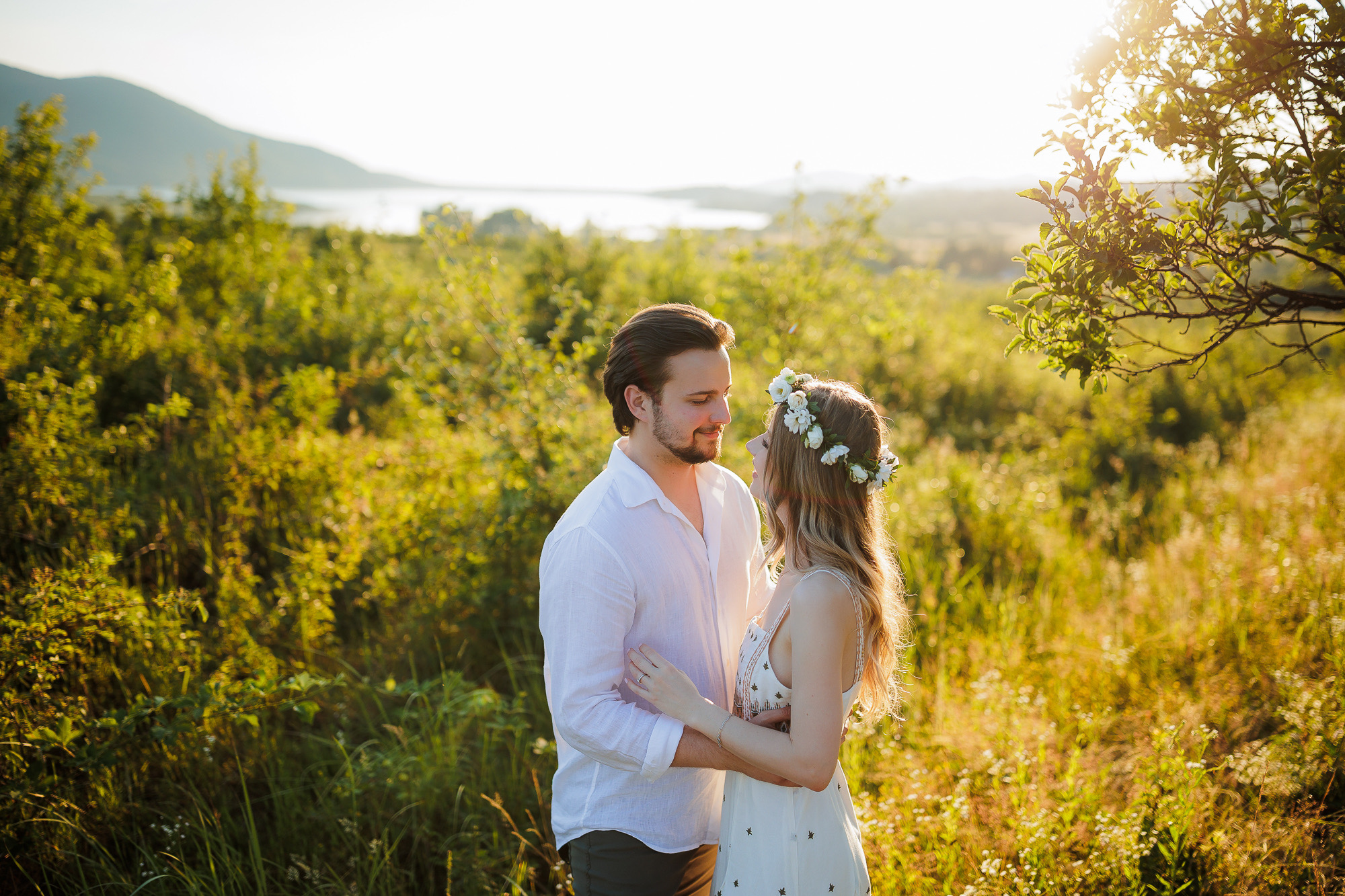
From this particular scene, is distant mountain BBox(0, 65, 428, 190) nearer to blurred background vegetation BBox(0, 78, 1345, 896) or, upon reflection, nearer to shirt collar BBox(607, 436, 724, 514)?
blurred background vegetation BBox(0, 78, 1345, 896)

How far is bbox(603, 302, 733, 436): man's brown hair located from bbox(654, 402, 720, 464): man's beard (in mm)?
83

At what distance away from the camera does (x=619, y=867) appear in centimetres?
220

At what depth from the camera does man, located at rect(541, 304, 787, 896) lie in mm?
2045

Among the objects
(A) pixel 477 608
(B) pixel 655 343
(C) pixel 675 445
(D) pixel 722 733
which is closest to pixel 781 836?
(D) pixel 722 733

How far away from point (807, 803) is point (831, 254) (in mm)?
6764

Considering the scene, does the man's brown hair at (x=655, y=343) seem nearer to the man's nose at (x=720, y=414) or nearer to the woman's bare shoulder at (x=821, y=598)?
the man's nose at (x=720, y=414)

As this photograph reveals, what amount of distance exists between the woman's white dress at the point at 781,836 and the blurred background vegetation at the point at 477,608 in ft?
2.70

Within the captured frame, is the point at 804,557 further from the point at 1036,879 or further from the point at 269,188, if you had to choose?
the point at 269,188

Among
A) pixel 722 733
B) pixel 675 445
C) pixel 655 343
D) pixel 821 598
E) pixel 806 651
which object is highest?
pixel 655 343

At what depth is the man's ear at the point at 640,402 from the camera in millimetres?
2424

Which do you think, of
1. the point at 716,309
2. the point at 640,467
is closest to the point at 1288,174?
the point at 640,467

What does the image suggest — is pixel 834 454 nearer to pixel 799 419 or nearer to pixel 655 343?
pixel 799 419

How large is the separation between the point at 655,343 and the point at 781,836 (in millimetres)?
1706

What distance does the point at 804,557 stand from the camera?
6.97 ft
